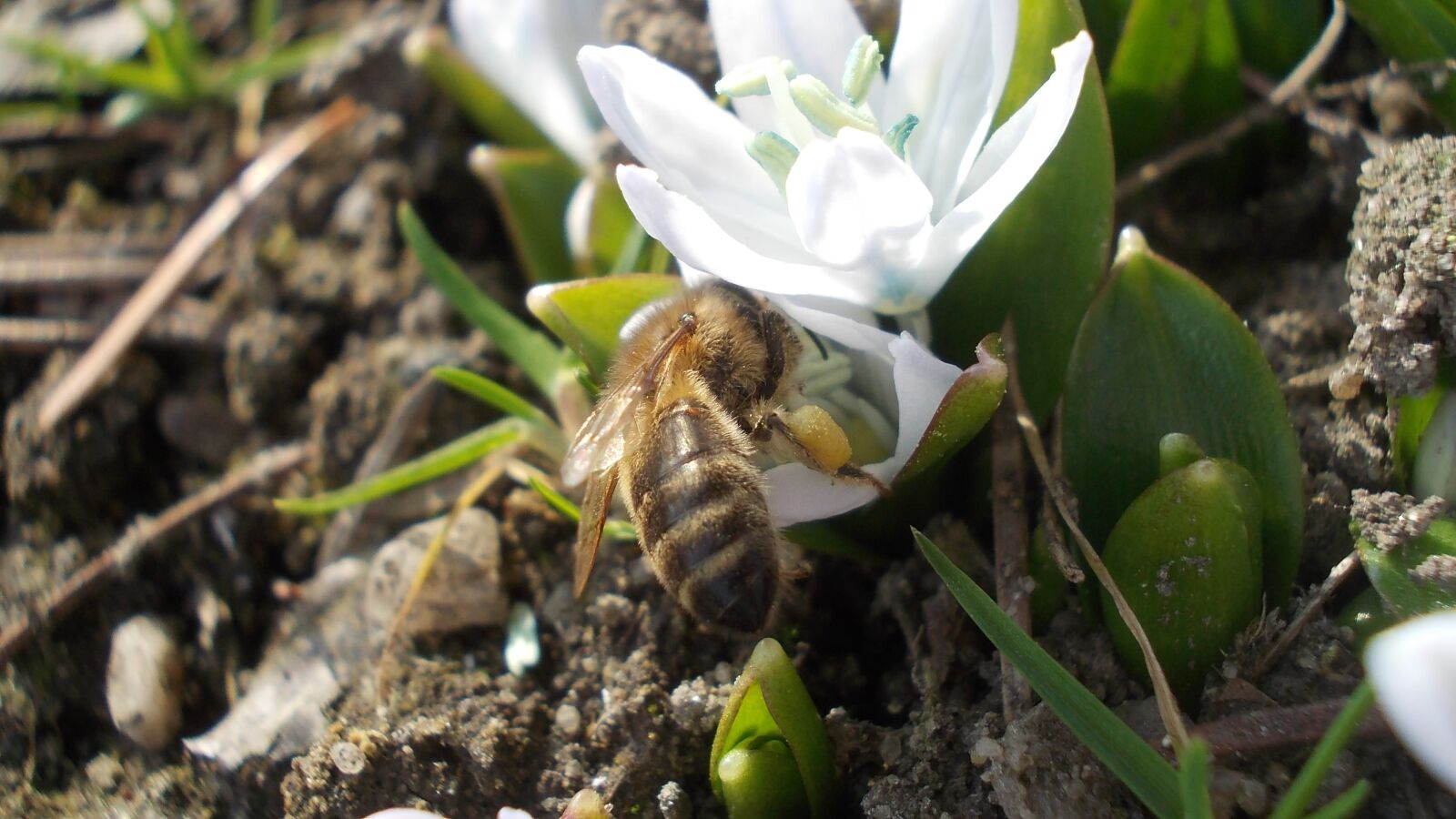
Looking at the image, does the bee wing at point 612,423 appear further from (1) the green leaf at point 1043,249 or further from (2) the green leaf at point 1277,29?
(2) the green leaf at point 1277,29

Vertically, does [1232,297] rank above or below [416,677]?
above

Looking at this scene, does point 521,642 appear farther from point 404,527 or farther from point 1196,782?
point 1196,782

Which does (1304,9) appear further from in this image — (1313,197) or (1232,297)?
(1232,297)

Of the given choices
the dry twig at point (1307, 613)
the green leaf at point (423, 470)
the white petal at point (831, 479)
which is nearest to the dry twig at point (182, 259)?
the green leaf at point (423, 470)

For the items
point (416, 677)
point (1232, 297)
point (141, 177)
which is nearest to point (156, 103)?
point (141, 177)

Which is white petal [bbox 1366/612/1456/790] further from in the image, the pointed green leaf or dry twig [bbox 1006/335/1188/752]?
the pointed green leaf

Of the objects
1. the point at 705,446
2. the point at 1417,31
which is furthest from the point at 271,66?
the point at 1417,31

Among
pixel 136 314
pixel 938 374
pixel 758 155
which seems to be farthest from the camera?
pixel 136 314
